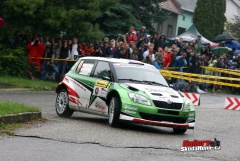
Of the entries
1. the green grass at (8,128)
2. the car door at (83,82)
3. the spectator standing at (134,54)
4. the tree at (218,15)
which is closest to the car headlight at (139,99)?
the car door at (83,82)

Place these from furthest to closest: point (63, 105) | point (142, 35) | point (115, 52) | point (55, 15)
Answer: point (142, 35), point (115, 52), point (55, 15), point (63, 105)

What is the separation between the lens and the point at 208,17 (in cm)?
6662

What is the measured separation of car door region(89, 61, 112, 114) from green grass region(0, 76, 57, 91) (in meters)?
9.21

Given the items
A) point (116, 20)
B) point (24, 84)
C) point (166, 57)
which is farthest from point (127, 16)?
point (24, 84)

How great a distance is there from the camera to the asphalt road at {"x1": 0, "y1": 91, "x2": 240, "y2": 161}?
38.4ft

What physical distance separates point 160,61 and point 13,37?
A: 21.4 ft

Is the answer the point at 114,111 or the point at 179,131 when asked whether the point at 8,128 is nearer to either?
the point at 114,111

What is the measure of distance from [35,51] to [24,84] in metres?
2.89

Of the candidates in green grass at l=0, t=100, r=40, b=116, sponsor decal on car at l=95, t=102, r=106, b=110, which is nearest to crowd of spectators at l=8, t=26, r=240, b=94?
sponsor decal on car at l=95, t=102, r=106, b=110

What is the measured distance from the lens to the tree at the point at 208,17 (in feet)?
219

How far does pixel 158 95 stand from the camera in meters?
15.9

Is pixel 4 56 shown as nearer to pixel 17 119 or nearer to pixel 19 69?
pixel 19 69

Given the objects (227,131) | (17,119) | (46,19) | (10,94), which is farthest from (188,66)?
(17,119)

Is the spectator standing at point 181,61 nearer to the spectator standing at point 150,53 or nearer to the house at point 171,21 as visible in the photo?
the spectator standing at point 150,53
